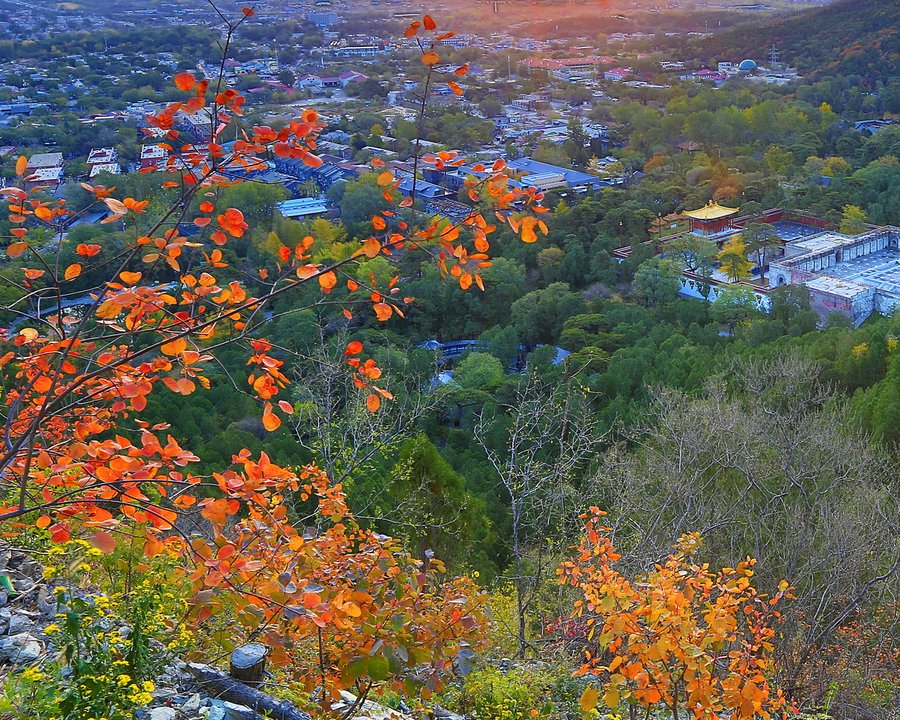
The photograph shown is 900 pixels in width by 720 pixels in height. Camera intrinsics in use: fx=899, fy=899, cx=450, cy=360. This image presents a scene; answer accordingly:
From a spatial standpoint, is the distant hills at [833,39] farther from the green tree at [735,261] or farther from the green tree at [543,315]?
the green tree at [543,315]

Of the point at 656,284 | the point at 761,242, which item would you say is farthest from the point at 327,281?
the point at 761,242

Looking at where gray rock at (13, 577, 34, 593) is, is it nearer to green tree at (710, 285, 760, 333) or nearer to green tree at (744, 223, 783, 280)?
green tree at (710, 285, 760, 333)

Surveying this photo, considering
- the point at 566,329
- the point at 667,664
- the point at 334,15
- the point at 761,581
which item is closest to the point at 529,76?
the point at 334,15

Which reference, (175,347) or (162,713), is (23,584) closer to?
(162,713)

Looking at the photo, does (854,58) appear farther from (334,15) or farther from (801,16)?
(334,15)

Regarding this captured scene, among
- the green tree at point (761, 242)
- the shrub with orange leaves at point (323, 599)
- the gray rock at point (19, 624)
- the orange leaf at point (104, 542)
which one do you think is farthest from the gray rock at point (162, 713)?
the green tree at point (761, 242)
